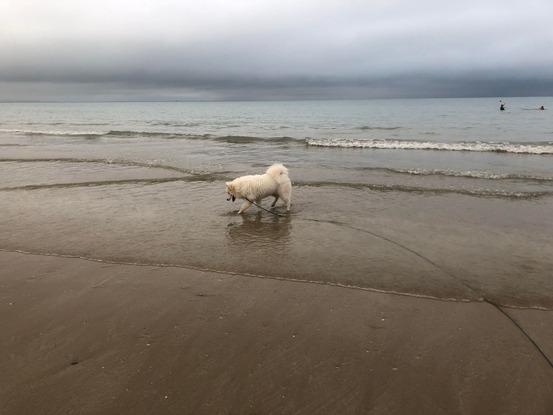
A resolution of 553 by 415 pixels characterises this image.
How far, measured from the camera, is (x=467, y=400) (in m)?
3.34

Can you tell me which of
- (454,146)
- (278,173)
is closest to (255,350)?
(278,173)

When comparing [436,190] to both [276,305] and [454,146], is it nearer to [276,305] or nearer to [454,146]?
[276,305]

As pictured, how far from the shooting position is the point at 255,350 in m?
3.96

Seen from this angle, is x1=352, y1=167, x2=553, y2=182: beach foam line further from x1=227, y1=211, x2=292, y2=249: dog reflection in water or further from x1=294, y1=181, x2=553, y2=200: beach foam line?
x1=227, y1=211, x2=292, y2=249: dog reflection in water

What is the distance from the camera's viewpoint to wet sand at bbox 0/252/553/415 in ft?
10.9

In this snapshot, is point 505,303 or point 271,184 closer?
point 505,303

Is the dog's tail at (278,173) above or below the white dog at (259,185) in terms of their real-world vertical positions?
above

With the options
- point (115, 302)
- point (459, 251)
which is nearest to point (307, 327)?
point (115, 302)

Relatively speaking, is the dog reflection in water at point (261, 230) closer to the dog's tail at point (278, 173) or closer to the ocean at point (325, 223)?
the ocean at point (325, 223)

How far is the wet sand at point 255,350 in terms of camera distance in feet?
10.9

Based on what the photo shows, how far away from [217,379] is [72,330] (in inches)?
69.8

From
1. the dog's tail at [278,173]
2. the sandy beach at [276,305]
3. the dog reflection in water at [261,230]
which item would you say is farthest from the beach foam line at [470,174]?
the dog reflection in water at [261,230]

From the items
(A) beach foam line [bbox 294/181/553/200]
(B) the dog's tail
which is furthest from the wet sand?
(A) beach foam line [bbox 294/181/553/200]

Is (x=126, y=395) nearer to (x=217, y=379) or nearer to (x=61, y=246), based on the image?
(x=217, y=379)
